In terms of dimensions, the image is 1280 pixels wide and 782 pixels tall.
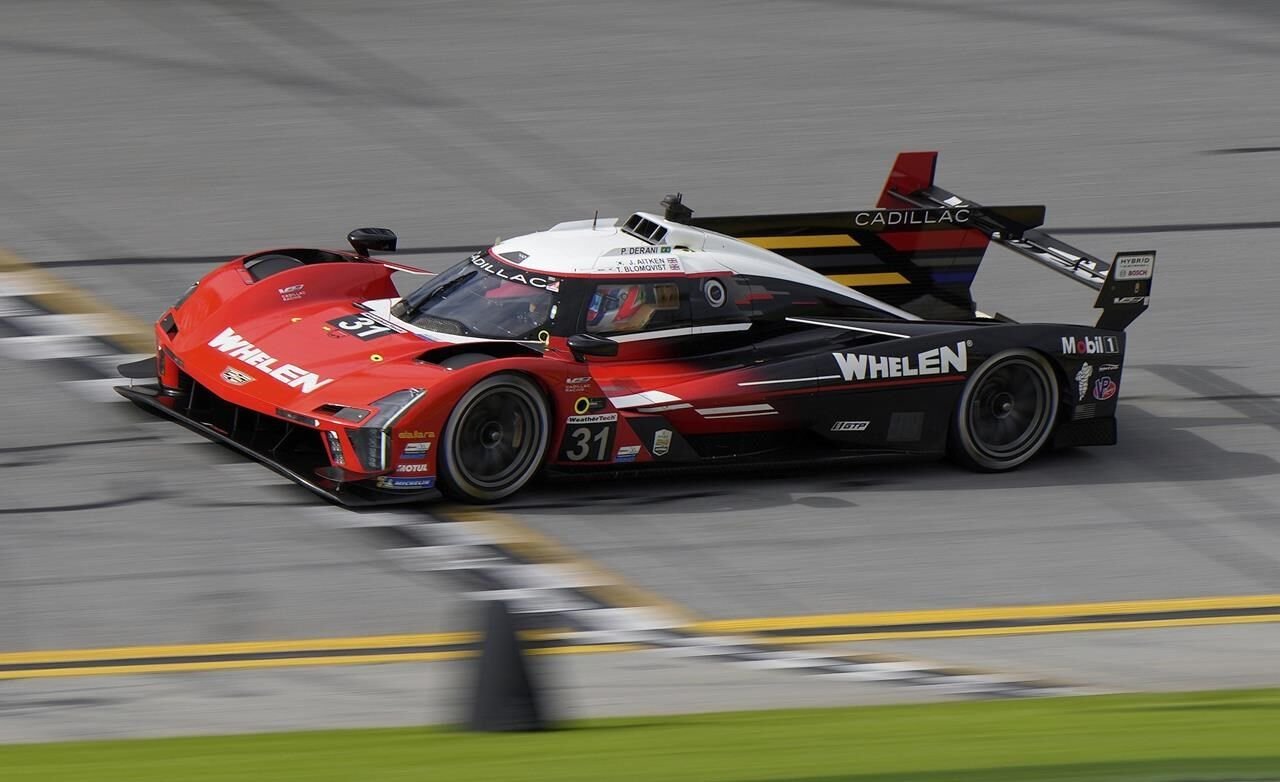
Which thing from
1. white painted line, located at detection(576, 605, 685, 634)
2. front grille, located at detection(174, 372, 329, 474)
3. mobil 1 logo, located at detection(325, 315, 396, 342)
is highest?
mobil 1 logo, located at detection(325, 315, 396, 342)

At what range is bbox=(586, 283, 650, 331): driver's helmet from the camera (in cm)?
926

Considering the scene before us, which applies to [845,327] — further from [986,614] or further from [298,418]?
[298,418]

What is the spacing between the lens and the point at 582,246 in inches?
375

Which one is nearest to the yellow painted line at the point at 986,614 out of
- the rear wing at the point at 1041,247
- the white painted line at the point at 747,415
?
the white painted line at the point at 747,415

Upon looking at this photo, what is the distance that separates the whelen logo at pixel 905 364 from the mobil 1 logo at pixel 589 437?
1.40 meters

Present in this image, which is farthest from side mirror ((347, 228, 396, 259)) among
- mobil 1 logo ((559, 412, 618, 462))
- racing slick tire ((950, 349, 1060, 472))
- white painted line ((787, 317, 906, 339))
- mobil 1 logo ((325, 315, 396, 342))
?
racing slick tire ((950, 349, 1060, 472))

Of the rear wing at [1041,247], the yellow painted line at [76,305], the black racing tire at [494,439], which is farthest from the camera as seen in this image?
the yellow painted line at [76,305]

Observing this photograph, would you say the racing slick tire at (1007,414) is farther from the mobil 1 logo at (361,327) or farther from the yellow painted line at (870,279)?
the mobil 1 logo at (361,327)

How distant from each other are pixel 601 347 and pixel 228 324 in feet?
6.87

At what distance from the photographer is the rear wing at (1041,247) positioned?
33.7 feet

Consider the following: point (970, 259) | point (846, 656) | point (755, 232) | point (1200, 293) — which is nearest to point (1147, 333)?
point (1200, 293)

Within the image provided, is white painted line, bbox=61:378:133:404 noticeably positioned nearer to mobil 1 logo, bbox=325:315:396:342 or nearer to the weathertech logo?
mobil 1 logo, bbox=325:315:396:342

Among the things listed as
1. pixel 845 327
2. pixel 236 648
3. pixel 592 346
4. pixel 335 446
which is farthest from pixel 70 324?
pixel 845 327

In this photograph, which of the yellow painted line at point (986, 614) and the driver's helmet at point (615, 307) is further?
the driver's helmet at point (615, 307)
